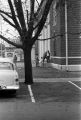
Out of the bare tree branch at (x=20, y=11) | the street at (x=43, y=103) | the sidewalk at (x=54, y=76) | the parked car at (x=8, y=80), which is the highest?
the bare tree branch at (x=20, y=11)

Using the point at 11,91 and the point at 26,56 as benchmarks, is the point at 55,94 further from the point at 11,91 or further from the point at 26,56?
the point at 26,56

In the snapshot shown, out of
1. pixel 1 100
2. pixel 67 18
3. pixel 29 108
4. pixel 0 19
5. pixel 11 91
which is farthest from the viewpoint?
pixel 67 18

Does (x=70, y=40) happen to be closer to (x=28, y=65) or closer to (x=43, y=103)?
(x=28, y=65)

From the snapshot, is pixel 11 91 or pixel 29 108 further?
pixel 11 91

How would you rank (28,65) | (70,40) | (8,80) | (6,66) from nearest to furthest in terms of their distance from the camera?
(8,80)
(6,66)
(28,65)
(70,40)

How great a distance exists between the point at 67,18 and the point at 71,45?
2.16m

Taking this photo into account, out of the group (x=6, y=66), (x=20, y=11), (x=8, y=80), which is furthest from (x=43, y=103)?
(x=20, y=11)

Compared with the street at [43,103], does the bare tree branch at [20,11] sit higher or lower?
higher

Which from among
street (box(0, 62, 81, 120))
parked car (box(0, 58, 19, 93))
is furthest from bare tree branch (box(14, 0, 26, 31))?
parked car (box(0, 58, 19, 93))

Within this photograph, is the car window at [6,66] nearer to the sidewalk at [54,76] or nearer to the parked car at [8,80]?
the parked car at [8,80]

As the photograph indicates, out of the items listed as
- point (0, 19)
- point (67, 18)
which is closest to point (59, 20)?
point (67, 18)

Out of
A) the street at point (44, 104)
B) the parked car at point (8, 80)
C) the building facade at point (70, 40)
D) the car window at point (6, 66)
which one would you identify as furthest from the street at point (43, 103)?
the building facade at point (70, 40)

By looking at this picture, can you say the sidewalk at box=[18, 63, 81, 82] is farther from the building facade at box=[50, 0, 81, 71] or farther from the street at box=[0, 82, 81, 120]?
the street at box=[0, 82, 81, 120]

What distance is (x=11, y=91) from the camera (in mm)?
15531
